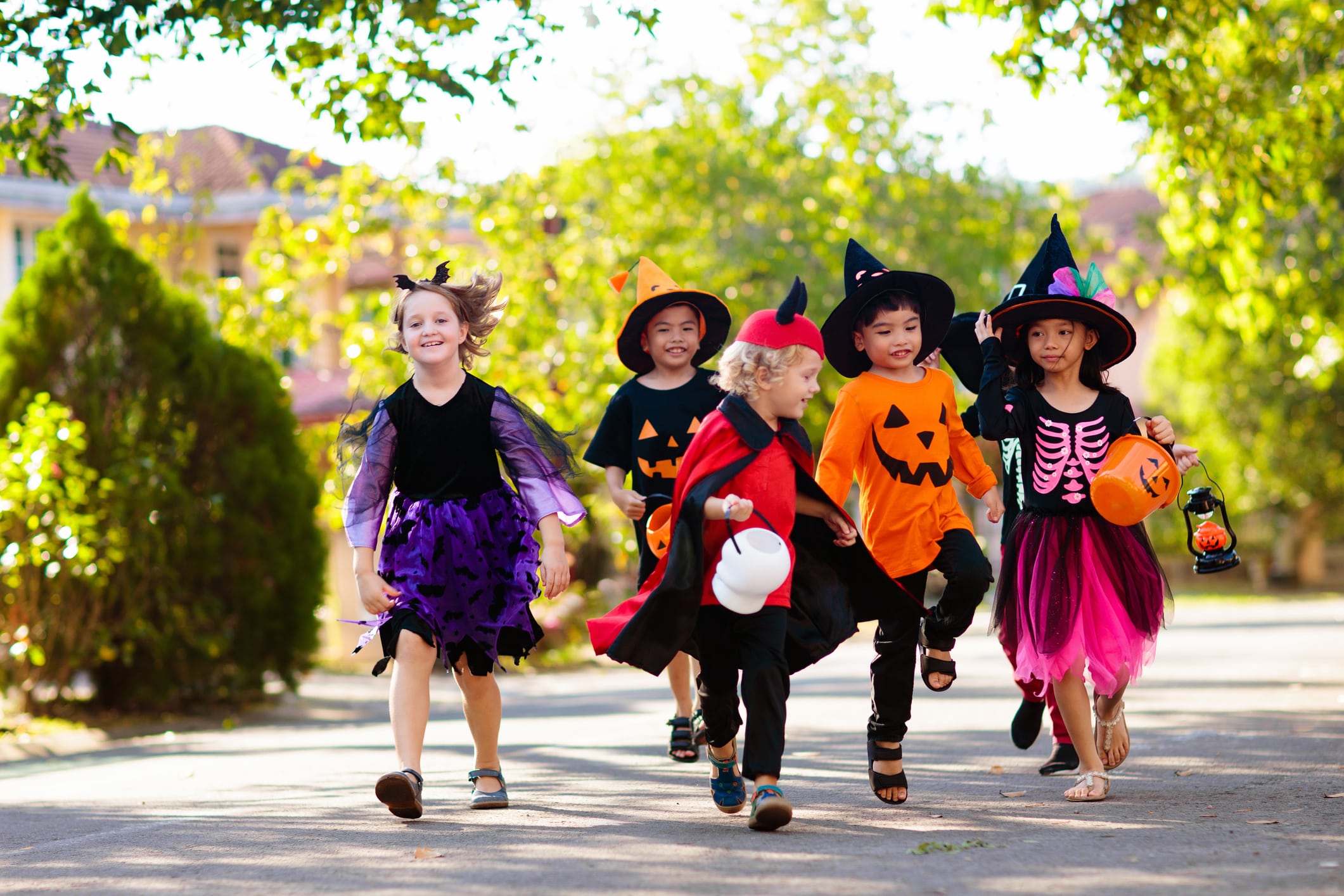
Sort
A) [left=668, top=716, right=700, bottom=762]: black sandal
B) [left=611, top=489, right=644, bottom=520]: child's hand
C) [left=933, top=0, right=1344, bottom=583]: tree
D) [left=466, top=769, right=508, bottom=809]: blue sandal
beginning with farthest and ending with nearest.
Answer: [left=933, top=0, right=1344, bottom=583]: tree → [left=668, top=716, right=700, bottom=762]: black sandal → [left=611, top=489, right=644, bottom=520]: child's hand → [left=466, top=769, right=508, bottom=809]: blue sandal

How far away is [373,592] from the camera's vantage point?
5.27 m

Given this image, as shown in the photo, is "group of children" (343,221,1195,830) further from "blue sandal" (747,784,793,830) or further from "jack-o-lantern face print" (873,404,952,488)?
"blue sandal" (747,784,793,830)

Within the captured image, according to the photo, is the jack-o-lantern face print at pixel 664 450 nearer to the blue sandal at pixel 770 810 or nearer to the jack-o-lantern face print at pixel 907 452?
the jack-o-lantern face print at pixel 907 452

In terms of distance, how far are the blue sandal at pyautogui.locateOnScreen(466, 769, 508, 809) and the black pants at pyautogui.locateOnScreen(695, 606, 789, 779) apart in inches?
37.3

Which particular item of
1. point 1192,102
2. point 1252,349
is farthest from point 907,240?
point 1192,102

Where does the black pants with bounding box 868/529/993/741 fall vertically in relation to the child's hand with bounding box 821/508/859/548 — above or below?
below

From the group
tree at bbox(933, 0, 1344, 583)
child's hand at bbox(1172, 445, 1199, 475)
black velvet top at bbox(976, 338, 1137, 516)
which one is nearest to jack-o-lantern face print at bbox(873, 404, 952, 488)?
black velvet top at bbox(976, 338, 1137, 516)

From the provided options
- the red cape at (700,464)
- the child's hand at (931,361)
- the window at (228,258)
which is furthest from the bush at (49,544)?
the window at (228,258)

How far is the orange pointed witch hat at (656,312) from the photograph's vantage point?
6.65 meters

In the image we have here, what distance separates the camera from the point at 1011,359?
582cm

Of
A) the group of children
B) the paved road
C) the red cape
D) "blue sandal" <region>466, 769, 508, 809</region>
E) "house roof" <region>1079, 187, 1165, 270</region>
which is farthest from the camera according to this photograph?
"house roof" <region>1079, 187, 1165, 270</region>

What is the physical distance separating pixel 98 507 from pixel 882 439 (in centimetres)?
636

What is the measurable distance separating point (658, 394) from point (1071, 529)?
1950mm

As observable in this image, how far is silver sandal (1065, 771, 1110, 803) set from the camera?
5367mm
